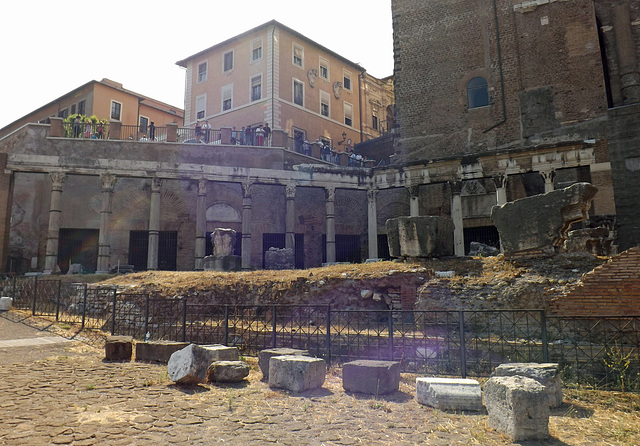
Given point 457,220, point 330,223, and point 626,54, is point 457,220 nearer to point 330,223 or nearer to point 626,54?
point 330,223

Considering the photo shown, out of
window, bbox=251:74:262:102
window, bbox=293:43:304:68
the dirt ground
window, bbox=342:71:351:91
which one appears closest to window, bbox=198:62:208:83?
window, bbox=251:74:262:102

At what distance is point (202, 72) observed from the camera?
111 ft

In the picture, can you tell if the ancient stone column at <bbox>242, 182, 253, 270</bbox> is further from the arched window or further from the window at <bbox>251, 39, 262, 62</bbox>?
the window at <bbox>251, 39, 262, 62</bbox>

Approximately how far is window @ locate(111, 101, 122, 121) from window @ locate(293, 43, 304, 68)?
14.9 metres

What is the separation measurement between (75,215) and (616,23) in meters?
27.2

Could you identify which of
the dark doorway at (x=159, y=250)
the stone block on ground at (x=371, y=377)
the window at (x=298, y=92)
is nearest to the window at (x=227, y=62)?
the window at (x=298, y=92)

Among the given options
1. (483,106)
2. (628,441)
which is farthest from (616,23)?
(628,441)

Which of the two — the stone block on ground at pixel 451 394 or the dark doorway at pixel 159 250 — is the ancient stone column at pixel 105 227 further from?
the stone block on ground at pixel 451 394

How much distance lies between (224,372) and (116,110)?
34335 mm

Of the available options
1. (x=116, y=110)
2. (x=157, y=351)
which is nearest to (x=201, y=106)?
(x=116, y=110)

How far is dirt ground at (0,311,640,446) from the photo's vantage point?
453 centimetres

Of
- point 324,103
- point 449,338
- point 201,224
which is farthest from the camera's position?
point 324,103

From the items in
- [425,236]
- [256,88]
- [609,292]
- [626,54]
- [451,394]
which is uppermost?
[256,88]

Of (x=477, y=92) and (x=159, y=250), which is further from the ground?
(x=477, y=92)
